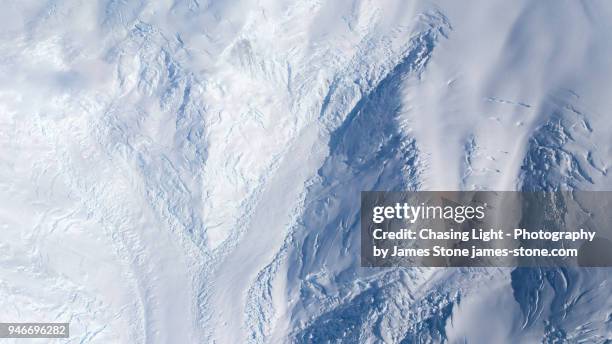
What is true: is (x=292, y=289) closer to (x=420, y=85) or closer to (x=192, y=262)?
(x=192, y=262)

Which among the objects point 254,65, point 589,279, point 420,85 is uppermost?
point 254,65

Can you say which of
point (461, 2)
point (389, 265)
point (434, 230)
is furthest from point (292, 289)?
point (461, 2)

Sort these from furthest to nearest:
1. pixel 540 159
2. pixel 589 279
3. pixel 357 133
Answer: pixel 357 133 < pixel 540 159 < pixel 589 279

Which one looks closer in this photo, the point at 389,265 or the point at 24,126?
the point at 389,265

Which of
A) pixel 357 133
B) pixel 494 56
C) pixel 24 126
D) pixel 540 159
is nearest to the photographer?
pixel 540 159

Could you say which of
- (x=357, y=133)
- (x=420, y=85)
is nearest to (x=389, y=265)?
(x=357, y=133)

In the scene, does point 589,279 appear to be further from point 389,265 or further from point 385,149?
point 385,149

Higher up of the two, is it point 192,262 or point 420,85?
point 420,85
